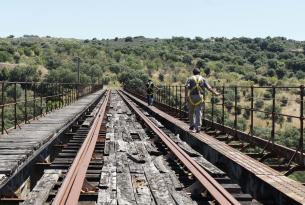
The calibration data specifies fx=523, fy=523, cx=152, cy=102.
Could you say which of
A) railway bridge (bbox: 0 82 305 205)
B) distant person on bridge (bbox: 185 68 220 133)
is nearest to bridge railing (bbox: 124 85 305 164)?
railway bridge (bbox: 0 82 305 205)

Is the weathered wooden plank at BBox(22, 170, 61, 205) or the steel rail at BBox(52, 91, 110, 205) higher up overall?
the steel rail at BBox(52, 91, 110, 205)

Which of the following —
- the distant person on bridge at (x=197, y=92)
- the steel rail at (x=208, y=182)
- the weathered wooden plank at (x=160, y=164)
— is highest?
the distant person on bridge at (x=197, y=92)

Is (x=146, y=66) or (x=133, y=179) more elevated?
(x=146, y=66)

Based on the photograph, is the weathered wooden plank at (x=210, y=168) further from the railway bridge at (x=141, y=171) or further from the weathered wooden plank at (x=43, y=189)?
the weathered wooden plank at (x=43, y=189)

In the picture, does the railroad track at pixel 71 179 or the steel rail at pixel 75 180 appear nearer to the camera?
the steel rail at pixel 75 180

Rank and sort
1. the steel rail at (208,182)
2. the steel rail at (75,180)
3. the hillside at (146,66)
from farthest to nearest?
1. the hillside at (146,66)
2. the steel rail at (208,182)
3. the steel rail at (75,180)

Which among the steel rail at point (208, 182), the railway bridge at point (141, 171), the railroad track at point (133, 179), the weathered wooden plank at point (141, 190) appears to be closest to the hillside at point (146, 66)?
the railway bridge at point (141, 171)

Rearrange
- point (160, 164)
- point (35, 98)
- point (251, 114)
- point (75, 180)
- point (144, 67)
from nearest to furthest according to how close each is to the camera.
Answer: point (75, 180), point (160, 164), point (251, 114), point (35, 98), point (144, 67)

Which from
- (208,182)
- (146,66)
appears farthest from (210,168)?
(146,66)

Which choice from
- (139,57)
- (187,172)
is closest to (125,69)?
(139,57)

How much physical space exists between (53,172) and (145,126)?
1006cm

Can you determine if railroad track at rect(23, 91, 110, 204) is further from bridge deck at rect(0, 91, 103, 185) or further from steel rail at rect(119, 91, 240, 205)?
steel rail at rect(119, 91, 240, 205)

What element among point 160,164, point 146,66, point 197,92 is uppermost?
point 146,66

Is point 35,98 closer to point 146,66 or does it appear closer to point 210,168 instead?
point 210,168
